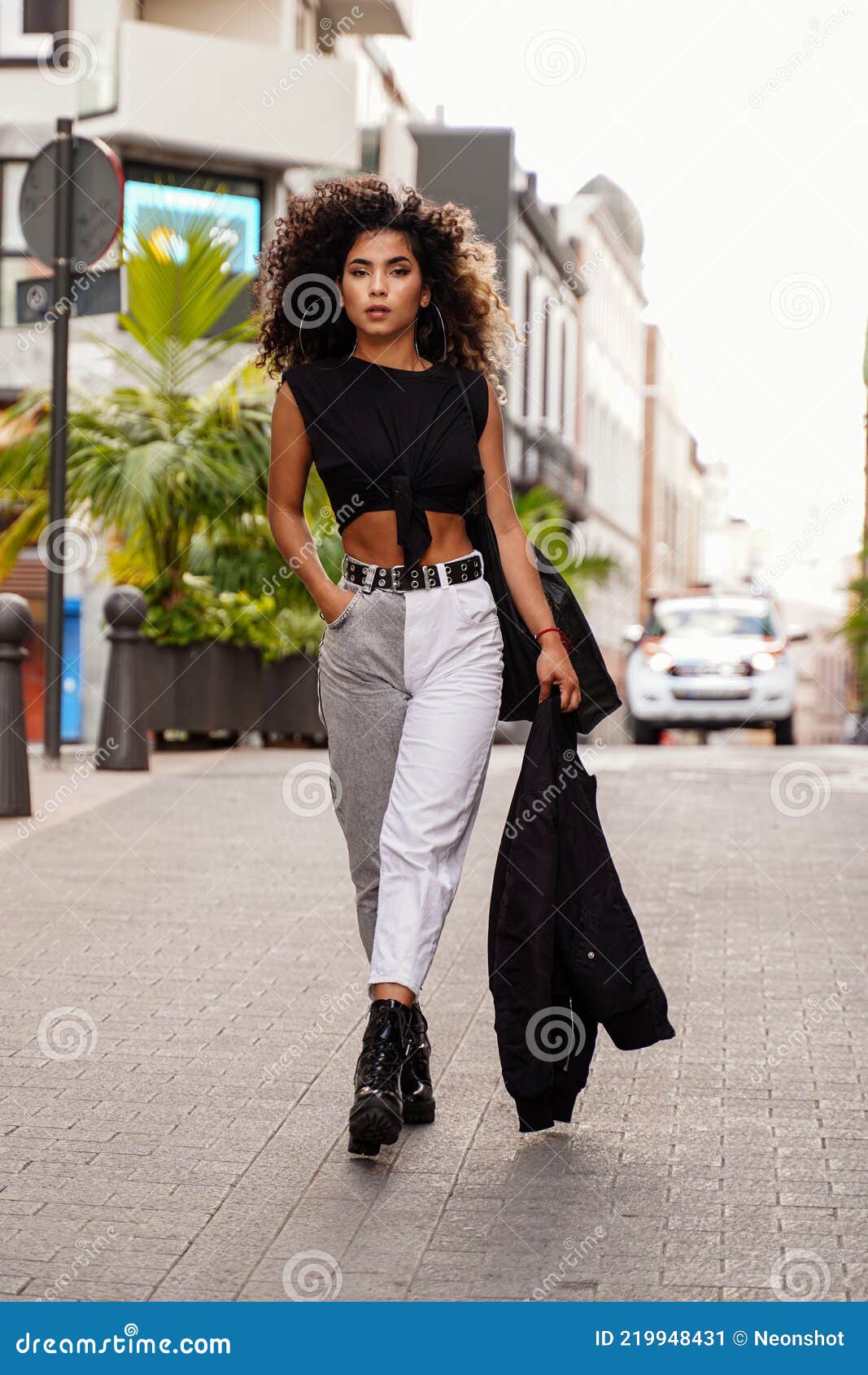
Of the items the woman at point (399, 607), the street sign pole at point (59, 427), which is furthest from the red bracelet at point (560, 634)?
the street sign pole at point (59, 427)

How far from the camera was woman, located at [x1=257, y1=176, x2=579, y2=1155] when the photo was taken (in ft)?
13.0

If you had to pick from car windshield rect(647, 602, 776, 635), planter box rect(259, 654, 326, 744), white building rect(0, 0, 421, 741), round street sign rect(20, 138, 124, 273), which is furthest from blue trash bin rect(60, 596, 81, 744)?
round street sign rect(20, 138, 124, 273)

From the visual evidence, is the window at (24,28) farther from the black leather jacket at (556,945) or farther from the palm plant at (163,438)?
the black leather jacket at (556,945)

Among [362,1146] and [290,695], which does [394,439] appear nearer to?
[362,1146]

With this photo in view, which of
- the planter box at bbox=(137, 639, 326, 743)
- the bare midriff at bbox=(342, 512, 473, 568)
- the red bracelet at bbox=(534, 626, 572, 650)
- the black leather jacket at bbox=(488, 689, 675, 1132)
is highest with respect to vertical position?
the bare midriff at bbox=(342, 512, 473, 568)

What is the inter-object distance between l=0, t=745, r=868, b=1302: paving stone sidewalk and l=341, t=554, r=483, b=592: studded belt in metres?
1.15

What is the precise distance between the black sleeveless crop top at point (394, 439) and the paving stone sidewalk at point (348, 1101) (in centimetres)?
128

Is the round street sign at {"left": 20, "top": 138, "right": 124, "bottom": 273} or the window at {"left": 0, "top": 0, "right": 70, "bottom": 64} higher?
the window at {"left": 0, "top": 0, "right": 70, "bottom": 64}

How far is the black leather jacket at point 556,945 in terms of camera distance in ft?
12.7

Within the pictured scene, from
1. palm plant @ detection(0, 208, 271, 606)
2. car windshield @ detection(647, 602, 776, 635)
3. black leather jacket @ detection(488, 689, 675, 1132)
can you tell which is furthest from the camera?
car windshield @ detection(647, 602, 776, 635)

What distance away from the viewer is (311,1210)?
3475 millimetres

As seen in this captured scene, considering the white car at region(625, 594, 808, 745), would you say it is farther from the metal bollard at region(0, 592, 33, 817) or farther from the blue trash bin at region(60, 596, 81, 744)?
the metal bollard at region(0, 592, 33, 817)

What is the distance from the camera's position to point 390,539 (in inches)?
158
